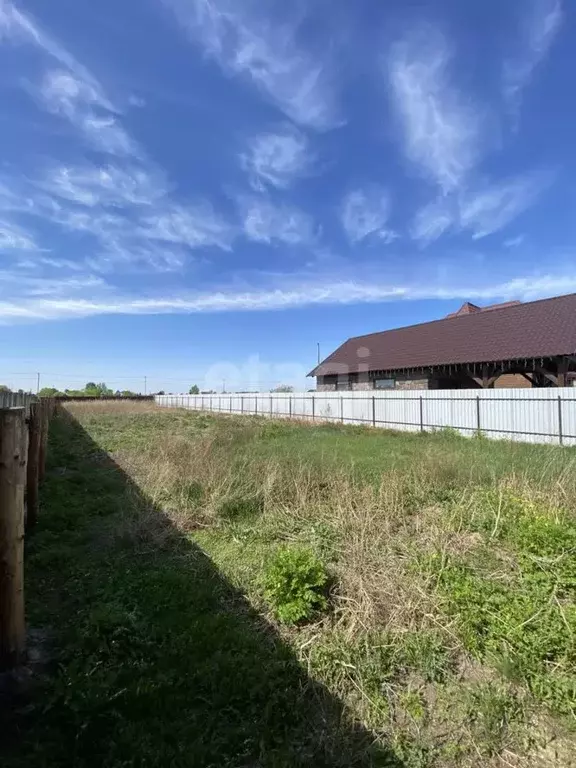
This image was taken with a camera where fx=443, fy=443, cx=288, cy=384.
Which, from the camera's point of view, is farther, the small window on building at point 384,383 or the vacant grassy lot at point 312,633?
the small window on building at point 384,383

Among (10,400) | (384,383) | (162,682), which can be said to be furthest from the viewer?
(384,383)

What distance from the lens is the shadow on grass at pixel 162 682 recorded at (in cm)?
196

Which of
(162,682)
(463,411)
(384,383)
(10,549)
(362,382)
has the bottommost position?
(162,682)

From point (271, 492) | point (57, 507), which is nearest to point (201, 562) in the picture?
point (271, 492)

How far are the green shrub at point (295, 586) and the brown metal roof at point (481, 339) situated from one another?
1717cm

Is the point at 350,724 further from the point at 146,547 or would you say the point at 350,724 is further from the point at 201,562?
the point at 146,547

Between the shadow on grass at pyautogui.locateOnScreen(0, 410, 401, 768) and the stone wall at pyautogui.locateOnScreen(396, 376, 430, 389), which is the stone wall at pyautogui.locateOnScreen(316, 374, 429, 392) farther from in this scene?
the shadow on grass at pyautogui.locateOnScreen(0, 410, 401, 768)

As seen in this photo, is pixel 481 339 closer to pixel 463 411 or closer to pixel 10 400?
pixel 463 411

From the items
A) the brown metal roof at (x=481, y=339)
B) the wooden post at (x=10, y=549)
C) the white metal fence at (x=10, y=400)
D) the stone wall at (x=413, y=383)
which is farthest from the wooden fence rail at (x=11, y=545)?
the stone wall at (x=413, y=383)

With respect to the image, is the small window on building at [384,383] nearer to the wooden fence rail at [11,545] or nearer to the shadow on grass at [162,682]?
the shadow on grass at [162,682]

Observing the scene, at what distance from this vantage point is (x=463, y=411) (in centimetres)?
1484

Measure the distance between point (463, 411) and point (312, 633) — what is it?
1334 centimetres

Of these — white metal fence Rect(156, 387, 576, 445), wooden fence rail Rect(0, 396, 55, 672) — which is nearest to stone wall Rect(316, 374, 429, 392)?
white metal fence Rect(156, 387, 576, 445)

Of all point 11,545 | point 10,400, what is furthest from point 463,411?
point 11,545
